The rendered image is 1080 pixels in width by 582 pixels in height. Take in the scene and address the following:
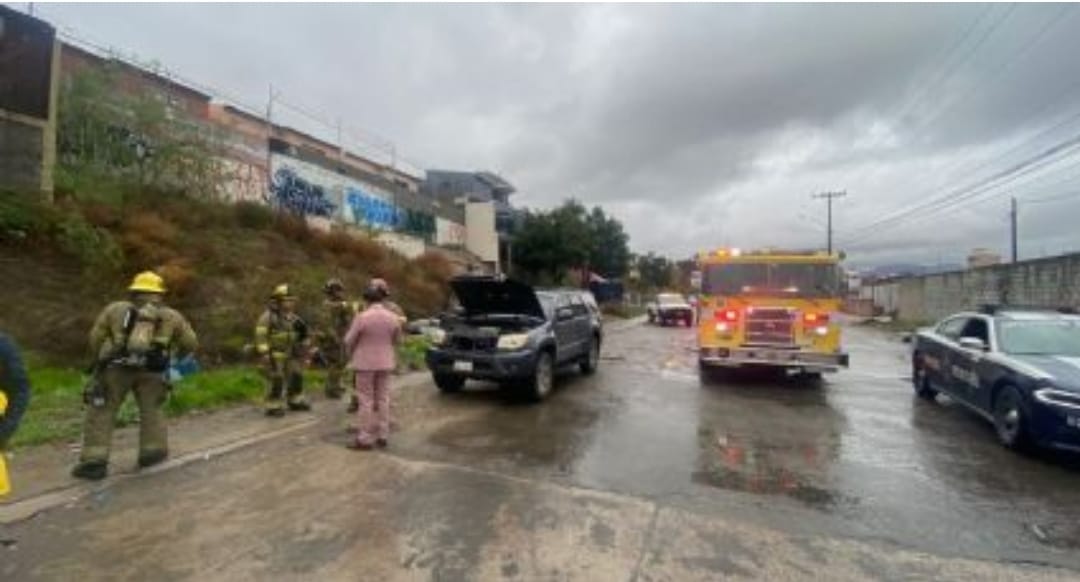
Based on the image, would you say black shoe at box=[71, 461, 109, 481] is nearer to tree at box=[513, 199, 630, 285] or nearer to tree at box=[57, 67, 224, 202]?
tree at box=[57, 67, 224, 202]

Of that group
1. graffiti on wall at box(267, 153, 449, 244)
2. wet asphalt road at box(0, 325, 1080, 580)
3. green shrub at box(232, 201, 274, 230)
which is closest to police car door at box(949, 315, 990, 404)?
wet asphalt road at box(0, 325, 1080, 580)

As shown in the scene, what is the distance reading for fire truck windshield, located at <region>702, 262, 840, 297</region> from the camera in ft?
43.5

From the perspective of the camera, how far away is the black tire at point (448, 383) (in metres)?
11.5

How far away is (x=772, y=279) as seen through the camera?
44.2ft

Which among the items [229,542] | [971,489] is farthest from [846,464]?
[229,542]

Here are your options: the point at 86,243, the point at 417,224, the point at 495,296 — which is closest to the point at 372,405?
the point at 495,296

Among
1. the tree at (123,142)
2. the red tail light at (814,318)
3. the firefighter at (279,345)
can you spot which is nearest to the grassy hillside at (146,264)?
the tree at (123,142)

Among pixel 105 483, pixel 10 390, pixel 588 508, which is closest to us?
pixel 10 390

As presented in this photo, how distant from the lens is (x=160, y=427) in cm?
693

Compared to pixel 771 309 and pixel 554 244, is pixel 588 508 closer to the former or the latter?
pixel 771 309

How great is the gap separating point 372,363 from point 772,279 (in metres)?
8.35

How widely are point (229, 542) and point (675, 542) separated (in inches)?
122

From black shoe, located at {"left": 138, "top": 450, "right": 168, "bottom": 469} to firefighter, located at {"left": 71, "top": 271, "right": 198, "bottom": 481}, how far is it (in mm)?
334

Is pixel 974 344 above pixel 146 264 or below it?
below
